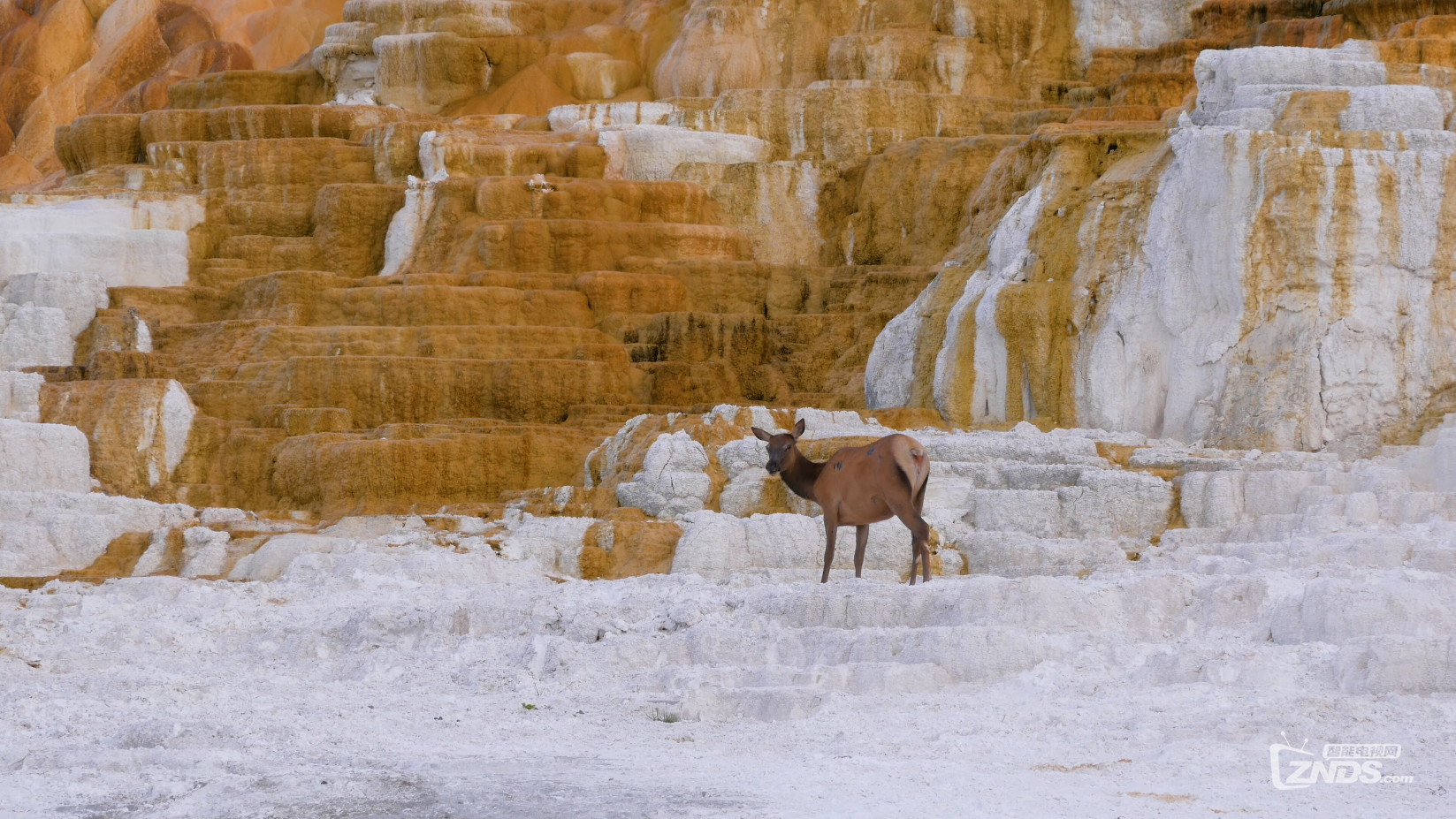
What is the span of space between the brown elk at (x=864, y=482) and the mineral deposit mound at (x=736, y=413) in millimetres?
793

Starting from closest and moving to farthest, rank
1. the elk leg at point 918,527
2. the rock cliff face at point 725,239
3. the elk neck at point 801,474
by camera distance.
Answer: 1. the elk leg at point 918,527
2. the elk neck at point 801,474
3. the rock cliff face at point 725,239

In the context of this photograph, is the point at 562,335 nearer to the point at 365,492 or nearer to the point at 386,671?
the point at 365,492

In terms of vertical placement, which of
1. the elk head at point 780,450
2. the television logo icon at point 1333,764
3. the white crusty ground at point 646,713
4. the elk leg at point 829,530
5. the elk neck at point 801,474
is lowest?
the white crusty ground at point 646,713

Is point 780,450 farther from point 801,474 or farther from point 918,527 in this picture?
point 918,527

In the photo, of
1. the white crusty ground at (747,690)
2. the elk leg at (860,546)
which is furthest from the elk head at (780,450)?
the white crusty ground at (747,690)

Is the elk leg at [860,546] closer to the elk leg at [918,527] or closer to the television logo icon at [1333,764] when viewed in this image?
the elk leg at [918,527]

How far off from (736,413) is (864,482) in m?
5.56

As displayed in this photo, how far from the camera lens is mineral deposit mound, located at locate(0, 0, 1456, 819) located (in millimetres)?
6934

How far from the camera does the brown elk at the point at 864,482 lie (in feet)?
33.7

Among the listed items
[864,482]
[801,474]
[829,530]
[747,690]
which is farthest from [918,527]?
[747,690]

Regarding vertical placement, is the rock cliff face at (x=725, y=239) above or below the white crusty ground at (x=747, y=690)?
above

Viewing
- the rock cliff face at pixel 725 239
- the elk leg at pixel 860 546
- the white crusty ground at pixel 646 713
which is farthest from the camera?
the rock cliff face at pixel 725 239

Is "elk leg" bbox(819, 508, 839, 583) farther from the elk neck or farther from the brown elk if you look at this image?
the elk neck

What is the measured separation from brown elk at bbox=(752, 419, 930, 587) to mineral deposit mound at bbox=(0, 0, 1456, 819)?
79cm
